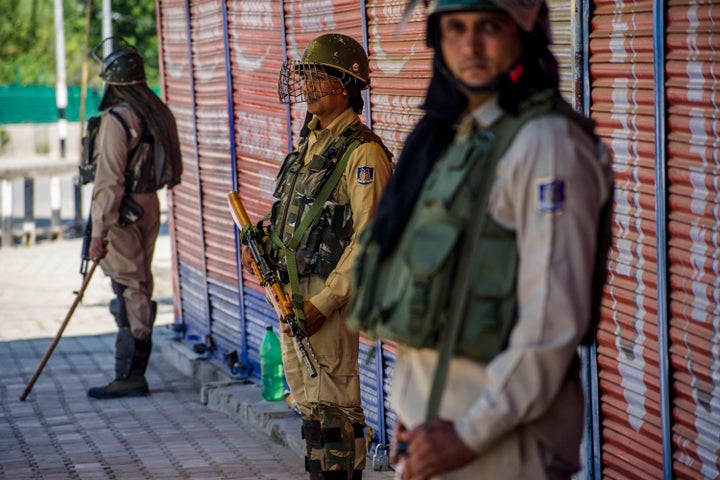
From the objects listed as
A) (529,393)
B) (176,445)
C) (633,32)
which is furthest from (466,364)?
(176,445)

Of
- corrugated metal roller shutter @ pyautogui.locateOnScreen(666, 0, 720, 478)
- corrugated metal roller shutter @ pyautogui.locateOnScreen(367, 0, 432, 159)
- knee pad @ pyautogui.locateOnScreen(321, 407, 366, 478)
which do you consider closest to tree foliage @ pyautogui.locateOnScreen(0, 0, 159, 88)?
corrugated metal roller shutter @ pyautogui.locateOnScreen(367, 0, 432, 159)

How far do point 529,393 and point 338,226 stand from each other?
262 cm

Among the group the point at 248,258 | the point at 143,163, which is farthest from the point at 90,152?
the point at 248,258

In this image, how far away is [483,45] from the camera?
109 inches

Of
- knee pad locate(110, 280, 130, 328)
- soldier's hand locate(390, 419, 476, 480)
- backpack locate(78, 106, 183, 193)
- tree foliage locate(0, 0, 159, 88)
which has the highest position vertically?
tree foliage locate(0, 0, 159, 88)

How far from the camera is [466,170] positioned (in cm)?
273

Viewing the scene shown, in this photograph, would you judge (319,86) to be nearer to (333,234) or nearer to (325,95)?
(325,95)

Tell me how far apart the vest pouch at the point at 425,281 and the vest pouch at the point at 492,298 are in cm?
6

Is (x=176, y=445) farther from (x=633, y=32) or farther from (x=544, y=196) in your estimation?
(x=544, y=196)

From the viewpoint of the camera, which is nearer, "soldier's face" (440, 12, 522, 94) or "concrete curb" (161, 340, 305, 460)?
"soldier's face" (440, 12, 522, 94)

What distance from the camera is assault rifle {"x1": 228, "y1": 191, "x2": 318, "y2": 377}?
17.0ft

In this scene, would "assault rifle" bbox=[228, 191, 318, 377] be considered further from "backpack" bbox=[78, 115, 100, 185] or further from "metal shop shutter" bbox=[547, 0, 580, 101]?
"backpack" bbox=[78, 115, 100, 185]

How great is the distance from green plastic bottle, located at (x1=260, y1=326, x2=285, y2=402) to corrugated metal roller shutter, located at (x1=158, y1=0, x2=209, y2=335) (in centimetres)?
206

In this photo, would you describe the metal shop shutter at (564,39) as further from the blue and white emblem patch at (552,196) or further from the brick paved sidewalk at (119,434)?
the brick paved sidewalk at (119,434)
